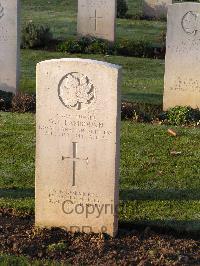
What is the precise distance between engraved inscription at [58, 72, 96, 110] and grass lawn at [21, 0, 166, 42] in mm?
10357

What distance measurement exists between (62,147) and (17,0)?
493cm

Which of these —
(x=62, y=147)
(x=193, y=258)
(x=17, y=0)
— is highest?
(x=17, y=0)

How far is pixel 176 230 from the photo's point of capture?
5996 mm

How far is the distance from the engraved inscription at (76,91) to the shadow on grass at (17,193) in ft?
4.47

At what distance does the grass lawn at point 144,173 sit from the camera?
20.6 ft

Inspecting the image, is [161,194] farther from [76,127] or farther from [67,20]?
[67,20]

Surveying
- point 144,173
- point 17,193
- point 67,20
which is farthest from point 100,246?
point 67,20

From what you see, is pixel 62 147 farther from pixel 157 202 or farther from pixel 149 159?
pixel 149 159

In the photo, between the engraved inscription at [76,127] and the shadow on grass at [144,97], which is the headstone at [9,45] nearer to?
the shadow on grass at [144,97]

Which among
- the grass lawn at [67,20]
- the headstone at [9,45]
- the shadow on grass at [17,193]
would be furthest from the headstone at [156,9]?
the shadow on grass at [17,193]

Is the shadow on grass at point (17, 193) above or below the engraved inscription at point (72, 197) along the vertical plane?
below

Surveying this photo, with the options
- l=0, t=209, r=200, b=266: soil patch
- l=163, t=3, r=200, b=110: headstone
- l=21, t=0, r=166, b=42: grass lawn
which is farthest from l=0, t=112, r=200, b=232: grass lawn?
l=21, t=0, r=166, b=42: grass lawn

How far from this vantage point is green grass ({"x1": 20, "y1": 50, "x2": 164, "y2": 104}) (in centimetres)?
1101

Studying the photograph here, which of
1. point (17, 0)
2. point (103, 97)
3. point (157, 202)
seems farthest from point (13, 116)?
point (103, 97)
